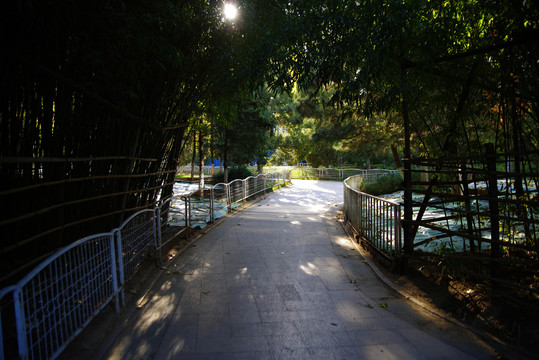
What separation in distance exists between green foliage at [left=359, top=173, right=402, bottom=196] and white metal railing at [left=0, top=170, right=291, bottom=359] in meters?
12.6

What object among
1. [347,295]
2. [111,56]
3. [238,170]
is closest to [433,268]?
[347,295]

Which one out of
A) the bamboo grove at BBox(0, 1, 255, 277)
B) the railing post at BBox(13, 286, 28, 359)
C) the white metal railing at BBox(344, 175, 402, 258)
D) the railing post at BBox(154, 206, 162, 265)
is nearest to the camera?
the railing post at BBox(13, 286, 28, 359)

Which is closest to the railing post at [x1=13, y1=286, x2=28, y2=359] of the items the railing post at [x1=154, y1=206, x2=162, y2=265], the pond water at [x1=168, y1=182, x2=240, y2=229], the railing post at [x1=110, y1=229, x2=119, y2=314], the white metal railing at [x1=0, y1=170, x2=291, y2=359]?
the white metal railing at [x1=0, y1=170, x2=291, y2=359]

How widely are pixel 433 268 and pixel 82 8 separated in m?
4.85

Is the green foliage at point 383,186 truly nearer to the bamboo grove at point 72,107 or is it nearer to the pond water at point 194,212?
the pond water at point 194,212

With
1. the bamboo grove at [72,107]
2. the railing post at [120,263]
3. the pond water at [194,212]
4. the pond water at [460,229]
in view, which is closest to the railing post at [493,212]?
the pond water at [460,229]

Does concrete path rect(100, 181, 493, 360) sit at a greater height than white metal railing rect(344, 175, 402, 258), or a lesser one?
lesser

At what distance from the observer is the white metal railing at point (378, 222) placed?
14.2 feet

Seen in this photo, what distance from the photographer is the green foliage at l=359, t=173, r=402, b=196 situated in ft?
50.0

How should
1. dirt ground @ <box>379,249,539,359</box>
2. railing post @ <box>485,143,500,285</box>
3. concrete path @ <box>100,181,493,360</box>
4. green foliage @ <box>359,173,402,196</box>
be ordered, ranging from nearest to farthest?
1. concrete path @ <box>100,181,493,360</box>
2. dirt ground @ <box>379,249,539,359</box>
3. railing post @ <box>485,143,500,285</box>
4. green foliage @ <box>359,173,402,196</box>

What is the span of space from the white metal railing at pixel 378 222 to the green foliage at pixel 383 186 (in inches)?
356

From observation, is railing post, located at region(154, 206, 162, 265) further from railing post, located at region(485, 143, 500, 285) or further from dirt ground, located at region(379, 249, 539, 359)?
railing post, located at region(485, 143, 500, 285)

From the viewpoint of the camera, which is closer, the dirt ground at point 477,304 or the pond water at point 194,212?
the dirt ground at point 477,304

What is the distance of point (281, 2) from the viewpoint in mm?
4977
